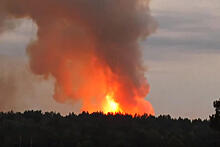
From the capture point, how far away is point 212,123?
196250mm
